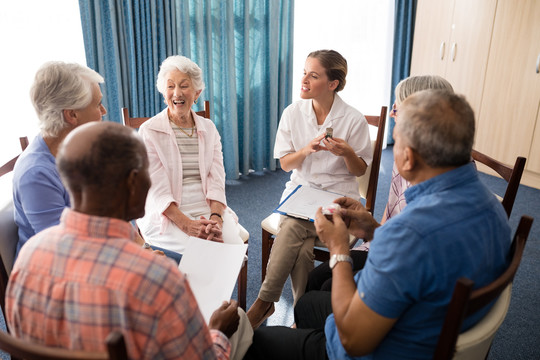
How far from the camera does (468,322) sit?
37.7 inches

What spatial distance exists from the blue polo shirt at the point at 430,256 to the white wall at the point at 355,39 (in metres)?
3.29

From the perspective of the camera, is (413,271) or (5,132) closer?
(413,271)

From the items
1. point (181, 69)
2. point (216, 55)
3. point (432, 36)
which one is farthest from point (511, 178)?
point (432, 36)

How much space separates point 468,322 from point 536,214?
2.84 metres

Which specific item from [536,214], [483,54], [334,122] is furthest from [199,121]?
[483,54]

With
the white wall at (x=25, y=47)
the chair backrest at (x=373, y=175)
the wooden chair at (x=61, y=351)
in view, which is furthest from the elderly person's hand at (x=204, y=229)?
the white wall at (x=25, y=47)

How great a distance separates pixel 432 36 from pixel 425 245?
413 centimetres

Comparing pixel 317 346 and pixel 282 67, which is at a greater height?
pixel 282 67

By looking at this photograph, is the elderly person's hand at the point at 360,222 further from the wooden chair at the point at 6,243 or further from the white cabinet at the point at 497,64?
the white cabinet at the point at 497,64

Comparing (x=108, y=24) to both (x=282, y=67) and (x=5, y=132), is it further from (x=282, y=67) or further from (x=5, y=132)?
(x=282, y=67)

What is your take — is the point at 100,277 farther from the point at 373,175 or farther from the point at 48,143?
the point at 373,175

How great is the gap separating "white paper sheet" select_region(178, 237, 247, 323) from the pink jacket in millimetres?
389

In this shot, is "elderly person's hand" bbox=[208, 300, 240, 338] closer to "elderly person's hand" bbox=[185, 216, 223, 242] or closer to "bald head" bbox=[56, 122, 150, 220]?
"bald head" bbox=[56, 122, 150, 220]

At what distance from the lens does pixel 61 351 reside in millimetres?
680
